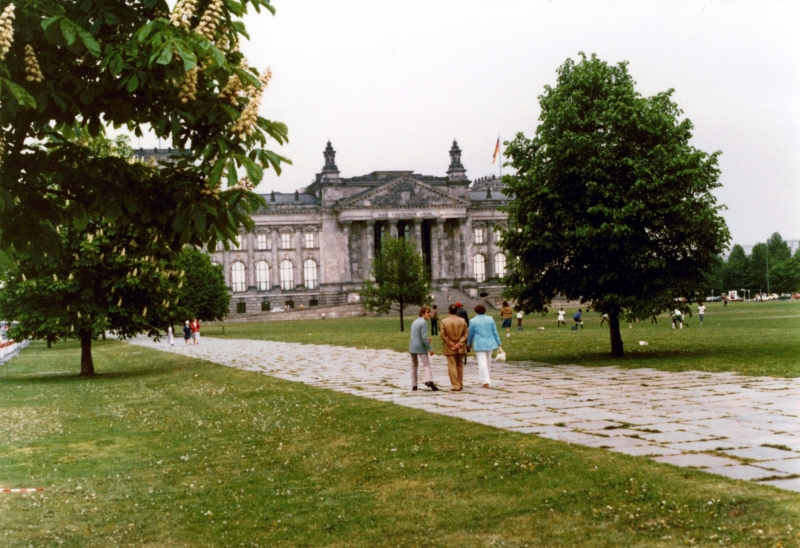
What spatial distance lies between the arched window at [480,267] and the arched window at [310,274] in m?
23.4

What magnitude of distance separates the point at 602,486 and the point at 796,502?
1767 millimetres

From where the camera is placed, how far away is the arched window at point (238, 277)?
4702 inches

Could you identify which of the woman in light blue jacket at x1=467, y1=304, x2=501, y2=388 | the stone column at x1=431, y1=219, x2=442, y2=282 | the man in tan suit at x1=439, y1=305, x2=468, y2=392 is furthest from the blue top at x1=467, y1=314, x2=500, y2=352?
the stone column at x1=431, y1=219, x2=442, y2=282

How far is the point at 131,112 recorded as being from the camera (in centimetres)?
622

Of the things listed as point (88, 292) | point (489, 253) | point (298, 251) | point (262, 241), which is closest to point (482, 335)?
point (88, 292)

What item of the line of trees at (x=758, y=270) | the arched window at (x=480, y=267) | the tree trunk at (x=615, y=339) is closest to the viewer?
the tree trunk at (x=615, y=339)

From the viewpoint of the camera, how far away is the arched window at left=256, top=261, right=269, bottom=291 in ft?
395

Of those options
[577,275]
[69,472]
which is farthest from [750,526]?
[577,275]

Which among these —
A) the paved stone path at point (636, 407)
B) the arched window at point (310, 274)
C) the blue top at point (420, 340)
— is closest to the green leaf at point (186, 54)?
the paved stone path at point (636, 407)

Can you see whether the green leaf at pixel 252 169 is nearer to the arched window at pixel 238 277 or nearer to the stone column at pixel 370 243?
the stone column at pixel 370 243

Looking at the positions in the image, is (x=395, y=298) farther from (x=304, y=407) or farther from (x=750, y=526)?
(x=750, y=526)

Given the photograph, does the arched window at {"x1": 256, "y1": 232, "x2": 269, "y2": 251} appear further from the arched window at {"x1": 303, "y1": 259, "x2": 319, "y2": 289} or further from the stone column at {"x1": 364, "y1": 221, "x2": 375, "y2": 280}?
the stone column at {"x1": 364, "y1": 221, "x2": 375, "y2": 280}

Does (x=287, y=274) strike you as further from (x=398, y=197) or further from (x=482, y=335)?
(x=482, y=335)

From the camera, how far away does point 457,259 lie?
124 m
